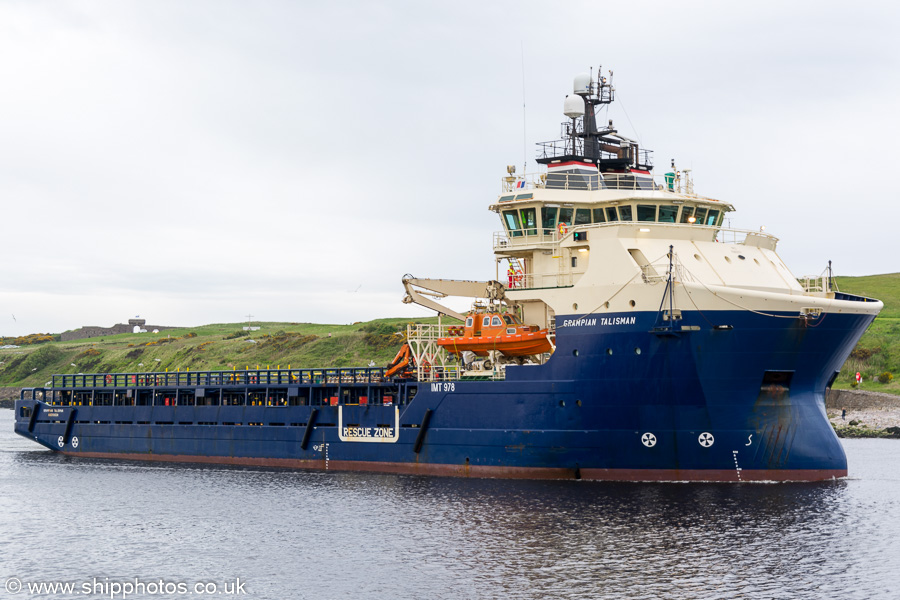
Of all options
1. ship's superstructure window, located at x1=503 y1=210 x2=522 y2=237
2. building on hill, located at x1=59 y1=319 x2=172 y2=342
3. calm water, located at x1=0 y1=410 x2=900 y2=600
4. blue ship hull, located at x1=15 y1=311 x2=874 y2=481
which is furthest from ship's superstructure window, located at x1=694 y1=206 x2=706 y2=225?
building on hill, located at x1=59 y1=319 x2=172 y2=342

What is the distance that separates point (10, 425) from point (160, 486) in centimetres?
5539

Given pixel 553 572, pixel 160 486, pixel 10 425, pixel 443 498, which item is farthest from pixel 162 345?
pixel 553 572

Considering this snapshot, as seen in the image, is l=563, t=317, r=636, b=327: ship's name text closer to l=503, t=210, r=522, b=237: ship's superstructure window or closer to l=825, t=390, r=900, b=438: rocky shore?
l=503, t=210, r=522, b=237: ship's superstructure window

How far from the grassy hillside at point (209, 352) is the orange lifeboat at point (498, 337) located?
55536 mm

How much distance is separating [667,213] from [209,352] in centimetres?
9199

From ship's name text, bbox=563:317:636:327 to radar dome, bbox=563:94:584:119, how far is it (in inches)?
391

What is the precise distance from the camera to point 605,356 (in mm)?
33188

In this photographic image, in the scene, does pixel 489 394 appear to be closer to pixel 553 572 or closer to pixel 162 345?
pixel 553 572

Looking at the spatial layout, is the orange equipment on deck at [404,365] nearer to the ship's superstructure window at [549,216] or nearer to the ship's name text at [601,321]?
the ship's superstructure window at [549,216]

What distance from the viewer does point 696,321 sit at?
105ft

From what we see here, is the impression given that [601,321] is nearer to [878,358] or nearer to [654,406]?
[654,406]

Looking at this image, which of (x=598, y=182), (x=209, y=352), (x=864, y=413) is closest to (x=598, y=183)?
(x=598, y=182)

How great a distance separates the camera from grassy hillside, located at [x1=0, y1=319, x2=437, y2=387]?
4092 inches

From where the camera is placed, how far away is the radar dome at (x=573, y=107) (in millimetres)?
39719
